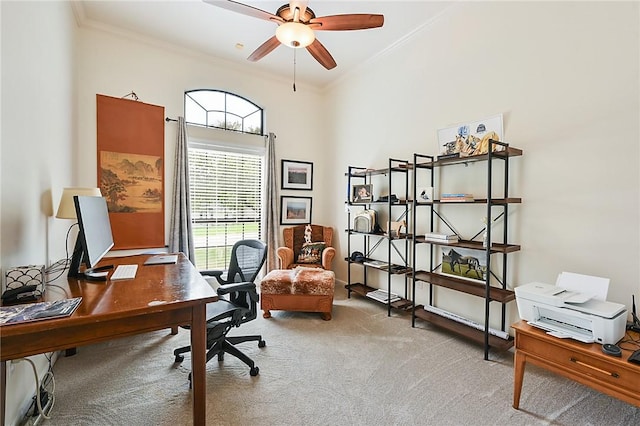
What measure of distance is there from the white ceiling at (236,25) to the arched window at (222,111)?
0.53 m

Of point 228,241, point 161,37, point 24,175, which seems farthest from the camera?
point 228,241

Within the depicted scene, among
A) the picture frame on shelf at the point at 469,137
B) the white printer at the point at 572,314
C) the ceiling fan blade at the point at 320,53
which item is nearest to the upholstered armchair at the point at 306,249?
Answer: the picture frame on shelf at the point at 469,137

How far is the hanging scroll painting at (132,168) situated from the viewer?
3291 mm

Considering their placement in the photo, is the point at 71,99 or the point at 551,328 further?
the point at 71,99

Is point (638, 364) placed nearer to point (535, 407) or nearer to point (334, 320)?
point (535, 407)

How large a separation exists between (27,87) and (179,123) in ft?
6.56

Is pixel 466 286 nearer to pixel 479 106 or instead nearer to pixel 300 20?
pixel 479 106

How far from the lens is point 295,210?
4.69 meters

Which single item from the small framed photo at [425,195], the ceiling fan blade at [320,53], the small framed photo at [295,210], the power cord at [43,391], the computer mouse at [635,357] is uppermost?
the ceiling fan blade at [320,53]

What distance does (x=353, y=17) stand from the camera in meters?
2.17

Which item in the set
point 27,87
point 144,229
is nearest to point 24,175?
point 27,87

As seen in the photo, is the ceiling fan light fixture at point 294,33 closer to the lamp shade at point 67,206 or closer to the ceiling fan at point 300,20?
the ceiling fan at point 300,20

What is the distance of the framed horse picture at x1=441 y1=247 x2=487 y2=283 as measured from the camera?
2730 mm

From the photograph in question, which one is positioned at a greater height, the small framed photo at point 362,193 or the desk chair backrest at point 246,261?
the small framed photo at point 362,193
